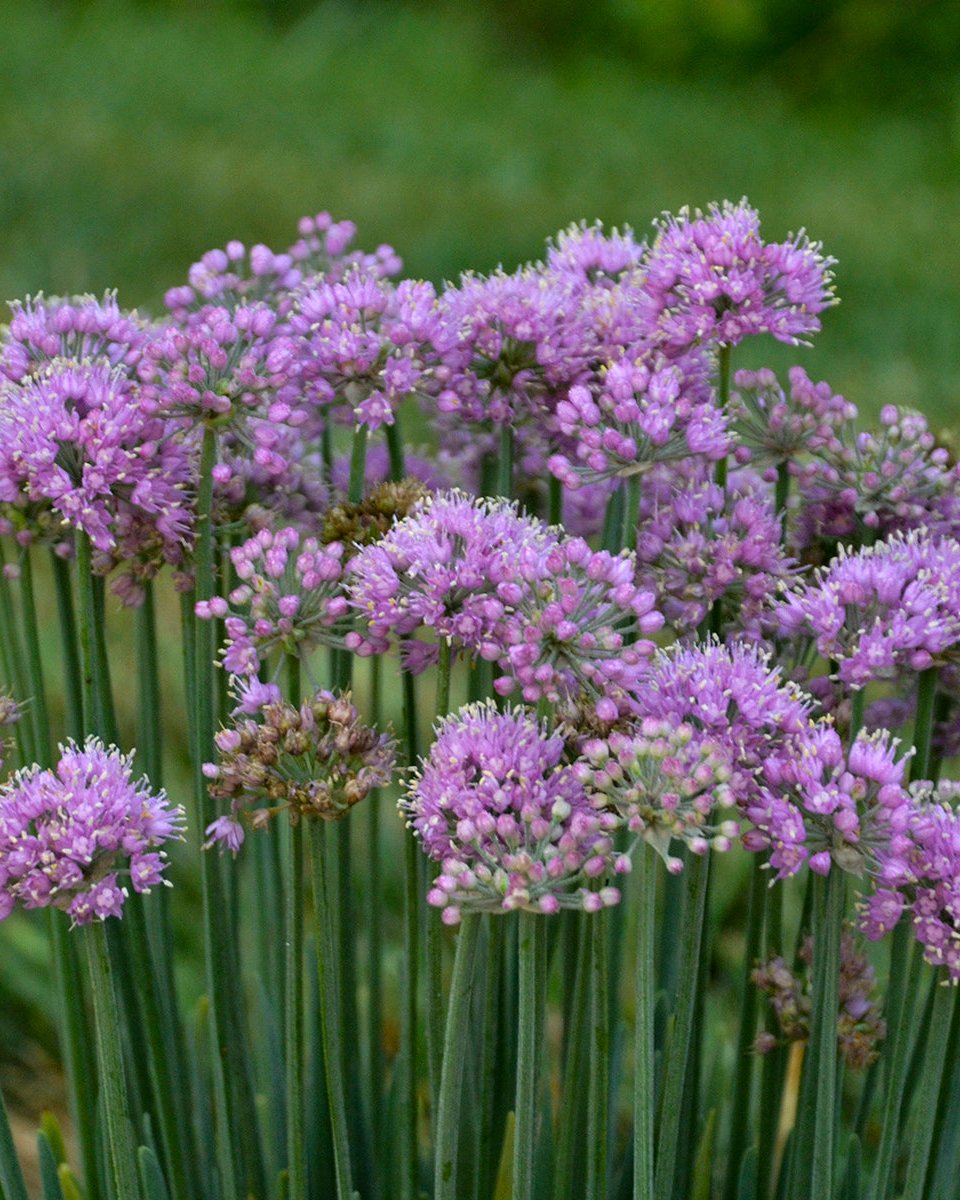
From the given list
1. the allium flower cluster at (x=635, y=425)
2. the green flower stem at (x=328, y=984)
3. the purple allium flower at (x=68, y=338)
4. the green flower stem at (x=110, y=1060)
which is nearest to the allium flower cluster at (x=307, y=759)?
the green flower stem at (x=328, y=984)

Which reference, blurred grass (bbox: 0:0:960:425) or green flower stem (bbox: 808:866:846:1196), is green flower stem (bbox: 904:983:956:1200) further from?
blurred grass (bbox: 0:0:960:425)

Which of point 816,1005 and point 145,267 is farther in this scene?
point 145,267

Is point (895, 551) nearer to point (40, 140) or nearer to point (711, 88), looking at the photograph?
point (40, 140)

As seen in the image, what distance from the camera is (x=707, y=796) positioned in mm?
982

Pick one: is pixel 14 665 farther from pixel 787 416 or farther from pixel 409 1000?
pixel 787 416

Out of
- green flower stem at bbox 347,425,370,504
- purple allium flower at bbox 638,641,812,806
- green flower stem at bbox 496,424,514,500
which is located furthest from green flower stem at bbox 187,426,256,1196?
purple allium flower at bbox 638,641,812,806

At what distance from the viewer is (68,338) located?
4.36 ft

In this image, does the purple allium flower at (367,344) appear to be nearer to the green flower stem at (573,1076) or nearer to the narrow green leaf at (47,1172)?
the green flower stem at (573,1076)

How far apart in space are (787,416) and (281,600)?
1.57 ft

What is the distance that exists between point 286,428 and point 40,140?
5.71 meters

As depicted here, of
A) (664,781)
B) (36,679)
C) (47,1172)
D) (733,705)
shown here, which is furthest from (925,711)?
(47,1172)

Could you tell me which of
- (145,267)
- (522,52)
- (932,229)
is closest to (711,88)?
(522,52)

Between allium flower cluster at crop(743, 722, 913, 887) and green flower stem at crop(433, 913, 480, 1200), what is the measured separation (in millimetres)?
191

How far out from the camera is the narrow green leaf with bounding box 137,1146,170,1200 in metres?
1.32
